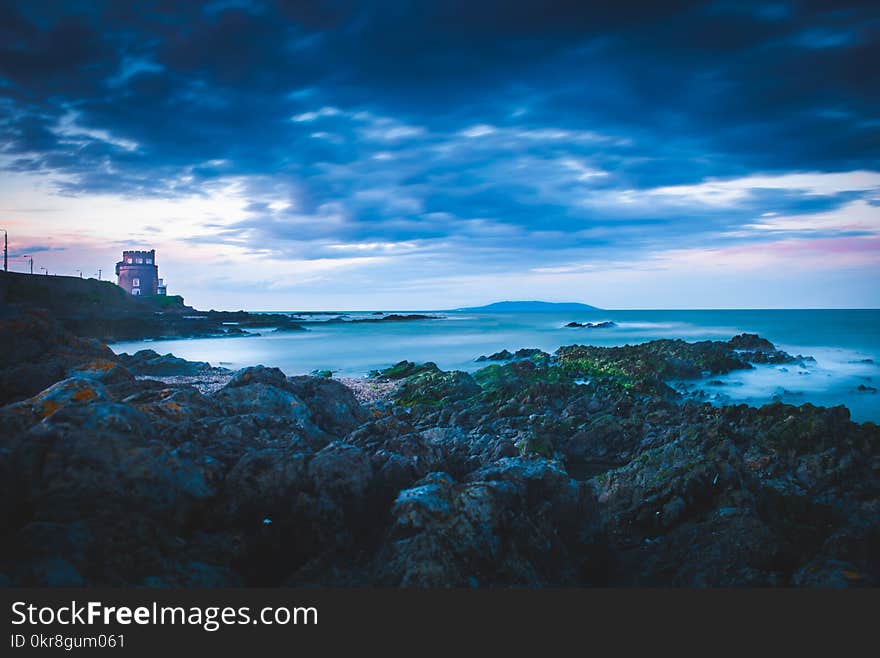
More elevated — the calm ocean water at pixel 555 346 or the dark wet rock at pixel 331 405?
the dark wet rock at pixel 331 405

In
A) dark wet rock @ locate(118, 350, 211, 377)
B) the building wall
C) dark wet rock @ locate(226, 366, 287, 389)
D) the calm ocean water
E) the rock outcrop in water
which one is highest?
the building wall

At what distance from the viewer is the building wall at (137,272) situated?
10781 cm

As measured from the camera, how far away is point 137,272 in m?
108

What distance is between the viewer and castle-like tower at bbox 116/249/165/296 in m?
108

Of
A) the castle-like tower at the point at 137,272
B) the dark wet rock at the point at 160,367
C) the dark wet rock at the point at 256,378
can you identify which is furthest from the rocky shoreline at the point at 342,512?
the castle-like tower at the point at 137,272

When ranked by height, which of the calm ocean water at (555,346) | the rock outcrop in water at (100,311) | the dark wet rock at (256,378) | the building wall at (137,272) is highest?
the building wall at (137,272)

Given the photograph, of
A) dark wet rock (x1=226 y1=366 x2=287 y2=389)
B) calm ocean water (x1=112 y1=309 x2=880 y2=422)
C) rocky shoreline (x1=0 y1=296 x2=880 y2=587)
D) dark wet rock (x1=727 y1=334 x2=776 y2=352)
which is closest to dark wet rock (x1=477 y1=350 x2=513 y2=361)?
calm ocean water (x1=112 y1=309 x2=880 y2=422)

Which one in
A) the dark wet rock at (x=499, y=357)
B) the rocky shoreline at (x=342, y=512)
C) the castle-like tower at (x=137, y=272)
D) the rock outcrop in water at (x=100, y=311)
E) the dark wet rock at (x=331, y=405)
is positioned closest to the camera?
the rocky shoreline at (x=342, y=512)

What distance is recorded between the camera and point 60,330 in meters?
12.1

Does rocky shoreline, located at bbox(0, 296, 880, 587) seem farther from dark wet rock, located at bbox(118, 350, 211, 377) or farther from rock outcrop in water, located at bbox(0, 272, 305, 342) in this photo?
rock outcrop in water, located at bbox(0, 272, 305, 342)

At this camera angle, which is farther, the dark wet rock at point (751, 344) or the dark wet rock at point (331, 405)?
the dark wet rock at point (751, 344)

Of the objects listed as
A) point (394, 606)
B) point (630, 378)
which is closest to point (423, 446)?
point (394, 606)

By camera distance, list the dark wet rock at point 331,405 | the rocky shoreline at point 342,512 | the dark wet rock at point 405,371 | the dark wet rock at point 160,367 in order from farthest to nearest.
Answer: the dark wet rock at point 405,371 < the dark wet rock at point 160,367 < the dark wet rock at point 331,405 < the rocky shoreline at point 342,512

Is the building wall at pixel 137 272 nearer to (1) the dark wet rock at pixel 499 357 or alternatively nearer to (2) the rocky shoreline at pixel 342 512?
(1) the dark wet rock at pixel 499 357
